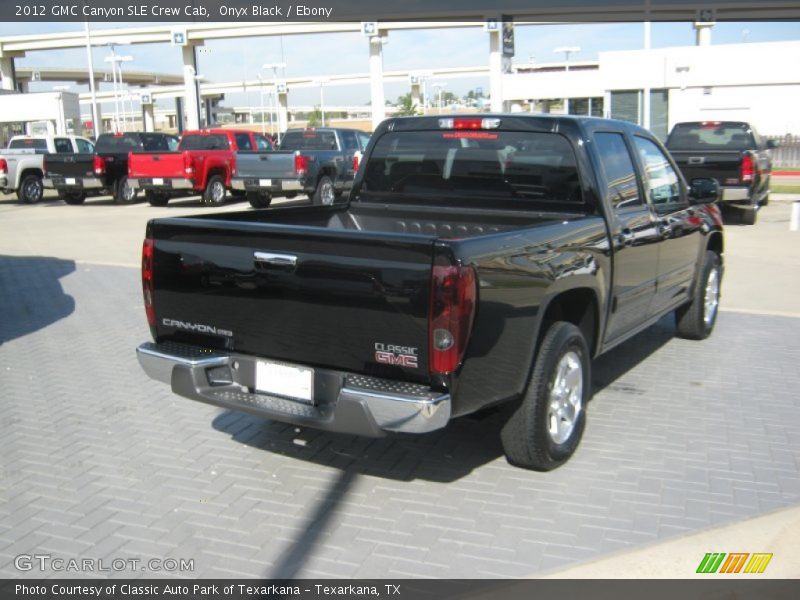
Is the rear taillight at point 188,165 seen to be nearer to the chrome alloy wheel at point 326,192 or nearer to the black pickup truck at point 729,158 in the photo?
the chrome alloy wheel at point 326,192

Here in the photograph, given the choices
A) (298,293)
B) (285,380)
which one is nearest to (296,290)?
(298,293)

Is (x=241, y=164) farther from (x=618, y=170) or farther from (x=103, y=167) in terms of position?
(x=618, y=170)

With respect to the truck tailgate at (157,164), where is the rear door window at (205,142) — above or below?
above

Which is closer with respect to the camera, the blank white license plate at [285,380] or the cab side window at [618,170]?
the blank white license plate at [285,380]

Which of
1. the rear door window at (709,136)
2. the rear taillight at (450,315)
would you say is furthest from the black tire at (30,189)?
the rear taillight at (450,315)

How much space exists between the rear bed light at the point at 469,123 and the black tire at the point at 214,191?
50.0 ft

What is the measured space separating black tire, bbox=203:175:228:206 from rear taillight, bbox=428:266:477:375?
17.3 m

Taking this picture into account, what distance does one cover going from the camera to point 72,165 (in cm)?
2206

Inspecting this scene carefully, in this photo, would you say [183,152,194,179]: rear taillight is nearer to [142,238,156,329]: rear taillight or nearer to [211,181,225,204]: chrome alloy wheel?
[211,181,225,204]: chrome alloy wheel

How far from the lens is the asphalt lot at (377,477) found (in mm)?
3705

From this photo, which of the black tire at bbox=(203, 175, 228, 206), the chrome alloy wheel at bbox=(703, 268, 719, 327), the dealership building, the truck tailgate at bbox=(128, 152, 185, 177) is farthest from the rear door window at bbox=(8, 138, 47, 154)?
the chrome alloy wheel at bbox=(703, 268, 719, 327)

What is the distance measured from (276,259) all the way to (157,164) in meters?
17.2

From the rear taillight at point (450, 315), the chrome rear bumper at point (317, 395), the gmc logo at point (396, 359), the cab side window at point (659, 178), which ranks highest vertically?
the cab side window at point (659, 178)

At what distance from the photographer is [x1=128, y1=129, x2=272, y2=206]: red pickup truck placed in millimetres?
19672
